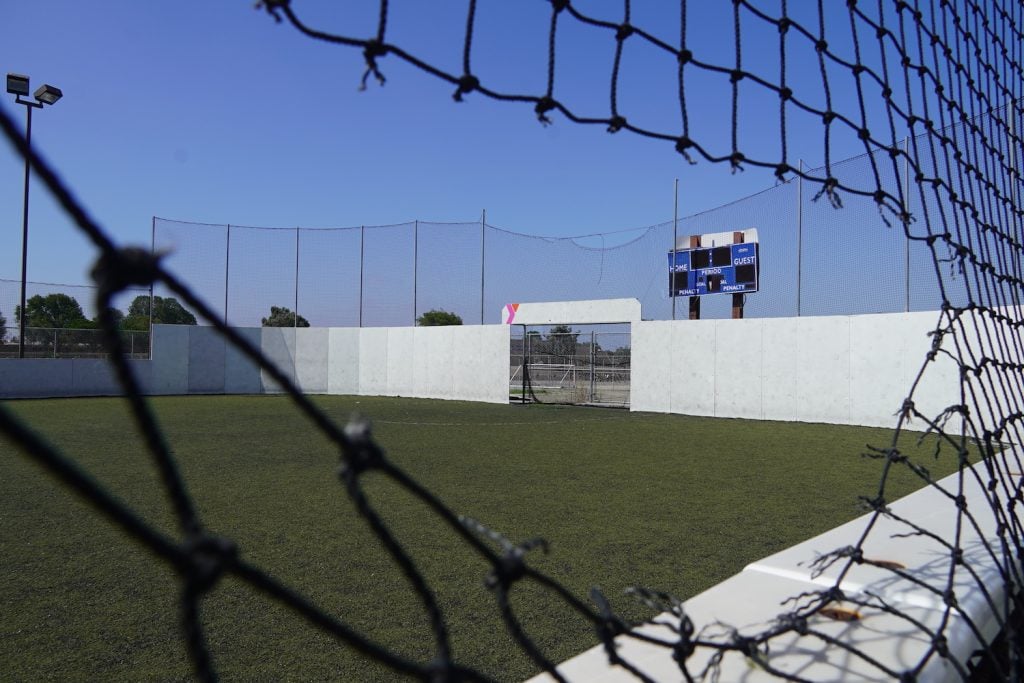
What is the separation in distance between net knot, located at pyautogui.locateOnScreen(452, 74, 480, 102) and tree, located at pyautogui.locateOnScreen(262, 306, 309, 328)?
15621 millimetres

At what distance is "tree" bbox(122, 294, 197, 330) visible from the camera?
14.8 metres

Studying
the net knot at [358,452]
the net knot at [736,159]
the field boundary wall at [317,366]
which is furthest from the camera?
the field boundary wall at [317,366]

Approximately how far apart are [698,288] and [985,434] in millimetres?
9837

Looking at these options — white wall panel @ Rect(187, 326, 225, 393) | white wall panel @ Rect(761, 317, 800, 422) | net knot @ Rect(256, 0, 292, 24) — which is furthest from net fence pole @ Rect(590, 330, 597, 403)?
net knot @ Rect(256, 0, 292, 24)

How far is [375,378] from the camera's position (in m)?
14.9

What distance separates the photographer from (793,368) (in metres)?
9.78

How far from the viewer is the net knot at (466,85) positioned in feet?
3.01

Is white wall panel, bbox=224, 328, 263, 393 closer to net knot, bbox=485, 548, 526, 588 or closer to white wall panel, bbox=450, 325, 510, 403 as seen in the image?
white wall panel, bbox=450, 325, 510, 403

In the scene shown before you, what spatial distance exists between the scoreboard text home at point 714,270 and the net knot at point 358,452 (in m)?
10.6

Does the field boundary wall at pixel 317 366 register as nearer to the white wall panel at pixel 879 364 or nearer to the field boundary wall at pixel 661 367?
the field boundary wall at pixel 661 367

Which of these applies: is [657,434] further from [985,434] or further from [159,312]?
[159,312]

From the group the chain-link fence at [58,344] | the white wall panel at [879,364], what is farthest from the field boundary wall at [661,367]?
the chain-link fence at [58,344]

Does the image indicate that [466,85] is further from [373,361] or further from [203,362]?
[203,362]

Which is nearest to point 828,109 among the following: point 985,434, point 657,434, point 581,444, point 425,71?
point 985,434
